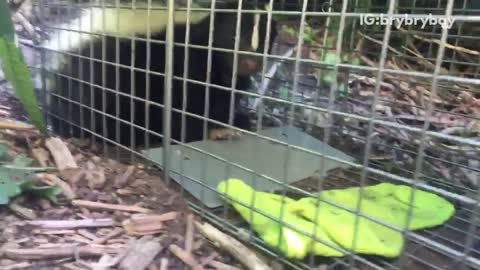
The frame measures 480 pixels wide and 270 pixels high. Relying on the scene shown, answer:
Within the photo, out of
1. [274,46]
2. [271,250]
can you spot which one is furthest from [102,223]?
[274,46]

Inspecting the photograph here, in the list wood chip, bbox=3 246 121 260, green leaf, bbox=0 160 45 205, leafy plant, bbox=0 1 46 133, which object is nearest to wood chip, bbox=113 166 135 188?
green leaf, bbox=0 160 45 205

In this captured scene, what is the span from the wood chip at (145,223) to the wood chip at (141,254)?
4cm

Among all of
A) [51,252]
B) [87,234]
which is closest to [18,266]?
[51,252]

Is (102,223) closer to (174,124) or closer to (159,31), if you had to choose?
(174,124)

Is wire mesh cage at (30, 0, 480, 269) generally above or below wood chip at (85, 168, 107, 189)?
above

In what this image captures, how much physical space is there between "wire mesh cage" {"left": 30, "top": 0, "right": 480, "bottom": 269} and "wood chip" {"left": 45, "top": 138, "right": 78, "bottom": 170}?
144 millimetres

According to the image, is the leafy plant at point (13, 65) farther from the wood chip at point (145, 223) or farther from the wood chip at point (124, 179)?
the wood chip at point (145, 223)

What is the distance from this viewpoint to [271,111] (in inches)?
92.7

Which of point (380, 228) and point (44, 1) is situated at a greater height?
point (44, 1)

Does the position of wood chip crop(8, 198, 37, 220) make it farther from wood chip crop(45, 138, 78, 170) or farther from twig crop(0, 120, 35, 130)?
twig crop(0, 120, 35, 130)

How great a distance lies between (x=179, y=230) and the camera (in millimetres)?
1356

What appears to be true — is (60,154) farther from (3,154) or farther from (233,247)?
(233,247)

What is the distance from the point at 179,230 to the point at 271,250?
277mm

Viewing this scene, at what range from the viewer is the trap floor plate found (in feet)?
4.93
